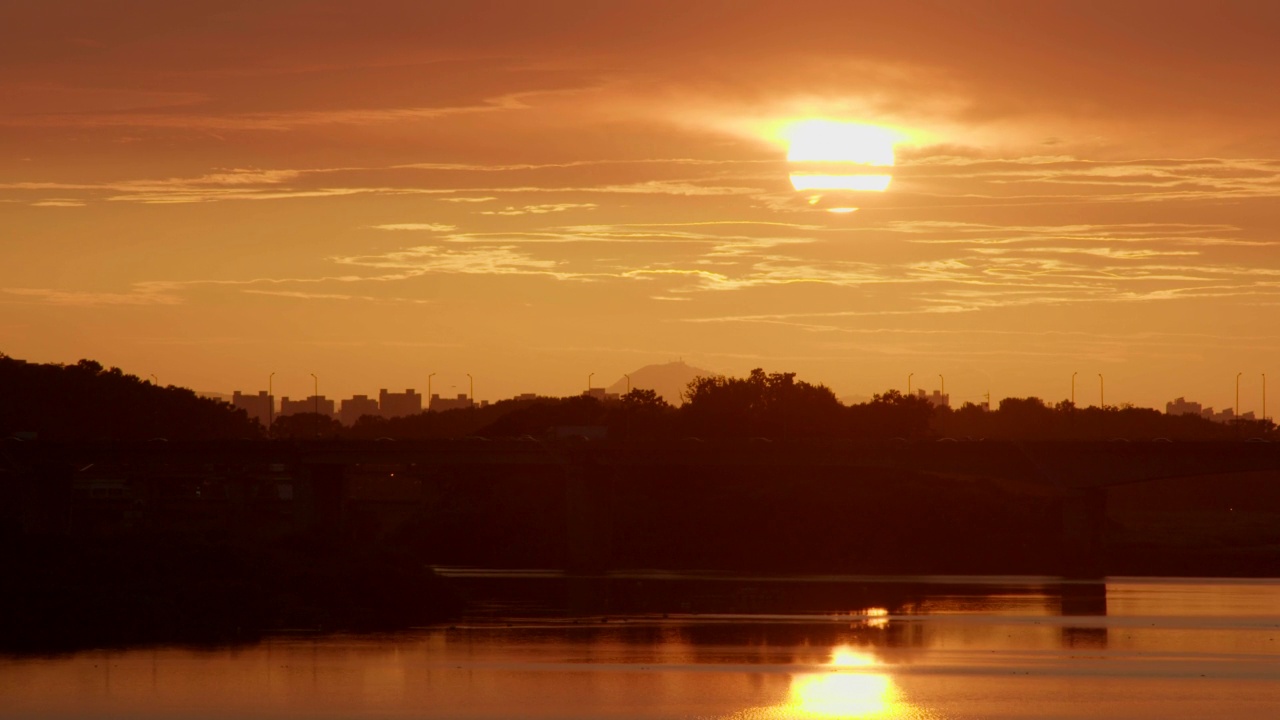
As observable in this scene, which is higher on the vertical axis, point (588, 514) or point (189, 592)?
point (588, 514)

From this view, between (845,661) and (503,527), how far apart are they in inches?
3941

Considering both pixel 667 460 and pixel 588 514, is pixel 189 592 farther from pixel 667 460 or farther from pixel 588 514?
pixel 667 460

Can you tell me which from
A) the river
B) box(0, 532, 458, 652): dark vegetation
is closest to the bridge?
the river

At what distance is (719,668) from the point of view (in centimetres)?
5969

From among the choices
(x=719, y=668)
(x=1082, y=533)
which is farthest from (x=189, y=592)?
(x=1082, y=533)

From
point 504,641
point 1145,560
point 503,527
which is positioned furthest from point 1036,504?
point 504,641

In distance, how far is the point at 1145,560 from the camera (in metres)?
146

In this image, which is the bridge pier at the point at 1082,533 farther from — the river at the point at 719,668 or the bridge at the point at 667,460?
the river at the point at 719,668

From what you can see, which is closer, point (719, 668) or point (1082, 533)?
point (719, 668)

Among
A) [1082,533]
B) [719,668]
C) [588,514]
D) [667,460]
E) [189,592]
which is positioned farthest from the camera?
[667,460]

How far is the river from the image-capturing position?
50.0m

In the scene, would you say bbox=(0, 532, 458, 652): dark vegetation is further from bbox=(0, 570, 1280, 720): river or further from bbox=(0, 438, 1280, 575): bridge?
bbox=(0, 438, 1280, 575): bridge

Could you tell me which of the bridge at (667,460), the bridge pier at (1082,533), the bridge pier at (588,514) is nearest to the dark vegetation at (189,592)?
the bridge pier at (588,514)

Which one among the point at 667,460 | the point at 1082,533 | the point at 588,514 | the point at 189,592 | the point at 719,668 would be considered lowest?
the point at 719,668
